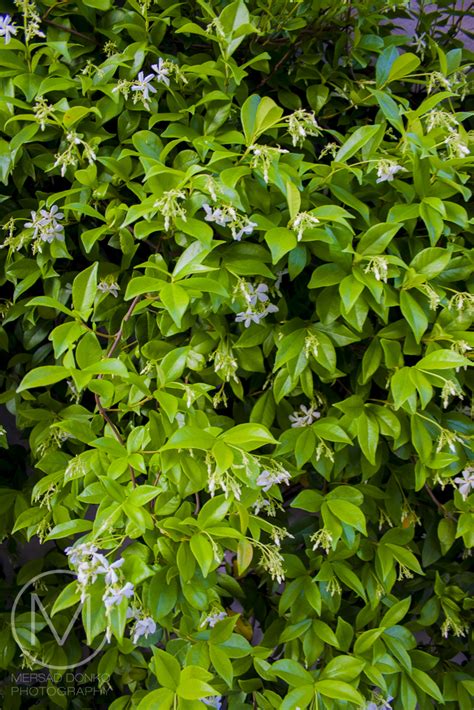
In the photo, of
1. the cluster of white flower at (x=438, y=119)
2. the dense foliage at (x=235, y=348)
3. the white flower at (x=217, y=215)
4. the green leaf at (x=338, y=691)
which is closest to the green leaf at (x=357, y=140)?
the dense foliage at (x=235, y=348)

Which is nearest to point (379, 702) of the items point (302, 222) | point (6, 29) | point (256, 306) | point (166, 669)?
point (166, 669)

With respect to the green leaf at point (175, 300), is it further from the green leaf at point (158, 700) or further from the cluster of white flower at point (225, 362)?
the green leaf at point (158, 700)

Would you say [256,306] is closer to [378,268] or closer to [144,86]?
[378,268]

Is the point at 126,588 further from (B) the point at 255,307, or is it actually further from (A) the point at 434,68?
(A) the point at 434,68

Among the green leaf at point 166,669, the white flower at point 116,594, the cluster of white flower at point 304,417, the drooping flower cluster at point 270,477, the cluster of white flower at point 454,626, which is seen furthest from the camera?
the cluster of white flower at point 454,626

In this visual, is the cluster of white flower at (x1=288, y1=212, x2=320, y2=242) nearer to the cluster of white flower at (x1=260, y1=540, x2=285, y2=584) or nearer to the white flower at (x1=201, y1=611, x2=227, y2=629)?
the cluster of white flower at (x1=260, y1=540, x2=285, y2=584)

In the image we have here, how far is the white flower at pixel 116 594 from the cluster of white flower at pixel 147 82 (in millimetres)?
739

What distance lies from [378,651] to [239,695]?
0.24 meters

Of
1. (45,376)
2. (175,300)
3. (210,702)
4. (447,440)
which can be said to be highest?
(175,300)

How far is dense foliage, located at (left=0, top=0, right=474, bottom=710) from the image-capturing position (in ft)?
2.98

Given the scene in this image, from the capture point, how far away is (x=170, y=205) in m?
0.92

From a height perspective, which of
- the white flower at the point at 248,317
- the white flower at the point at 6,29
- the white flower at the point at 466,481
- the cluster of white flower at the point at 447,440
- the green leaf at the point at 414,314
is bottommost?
the white flower at the point at 466,481

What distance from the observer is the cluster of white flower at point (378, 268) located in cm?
96

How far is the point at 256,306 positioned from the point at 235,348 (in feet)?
0.25
